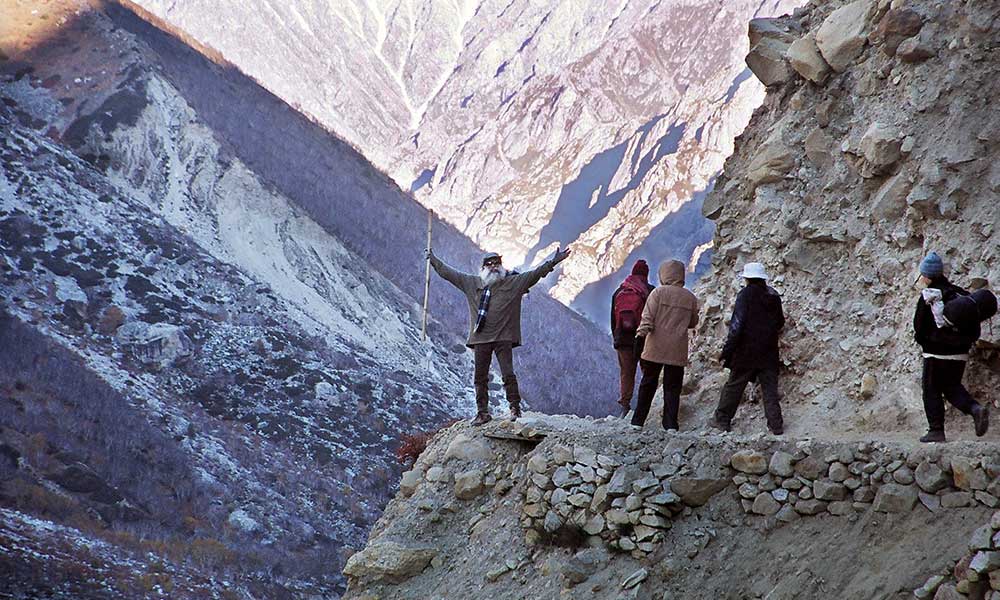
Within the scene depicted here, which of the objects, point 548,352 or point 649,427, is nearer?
point 649,427

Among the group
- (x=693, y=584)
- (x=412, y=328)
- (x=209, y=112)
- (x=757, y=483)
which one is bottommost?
(x=693, y=584)

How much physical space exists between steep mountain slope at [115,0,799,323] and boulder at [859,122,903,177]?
50368 millimetres

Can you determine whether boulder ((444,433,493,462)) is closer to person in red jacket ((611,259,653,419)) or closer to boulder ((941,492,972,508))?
person in red jacket ((611,259,653,419))

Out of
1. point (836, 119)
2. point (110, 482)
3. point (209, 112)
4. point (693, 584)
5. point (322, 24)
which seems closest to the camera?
point (693, 584)

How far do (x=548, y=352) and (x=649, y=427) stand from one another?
36.0 metres

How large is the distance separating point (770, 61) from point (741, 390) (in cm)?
389

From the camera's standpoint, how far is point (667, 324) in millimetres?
7488

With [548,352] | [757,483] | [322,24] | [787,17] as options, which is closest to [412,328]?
[548,352]

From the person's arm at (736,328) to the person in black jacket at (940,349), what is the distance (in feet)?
4.32

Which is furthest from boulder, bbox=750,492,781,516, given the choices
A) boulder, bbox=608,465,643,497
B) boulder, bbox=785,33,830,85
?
boulder, bbox=785,33,830,85

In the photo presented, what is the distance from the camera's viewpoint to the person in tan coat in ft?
24.5

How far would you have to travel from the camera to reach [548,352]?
43.8 m

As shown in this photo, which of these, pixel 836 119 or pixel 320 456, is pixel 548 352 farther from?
pixel 836 119

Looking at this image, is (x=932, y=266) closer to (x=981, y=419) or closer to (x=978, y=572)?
(x=981, y=419)
